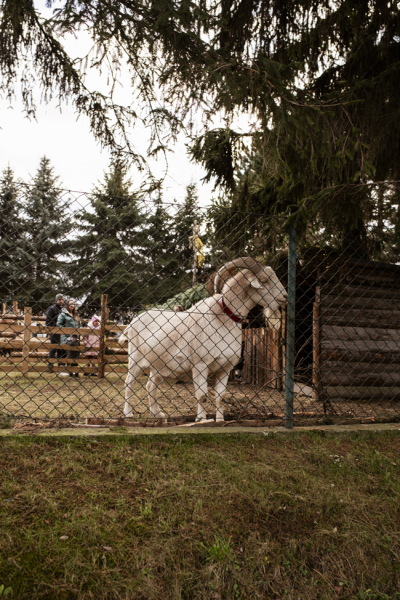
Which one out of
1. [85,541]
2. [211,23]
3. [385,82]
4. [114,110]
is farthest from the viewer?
[385,82]

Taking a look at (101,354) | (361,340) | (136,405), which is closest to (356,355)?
(361,340)

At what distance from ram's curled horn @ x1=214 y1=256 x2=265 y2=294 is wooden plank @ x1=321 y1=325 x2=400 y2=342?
308 centimetres

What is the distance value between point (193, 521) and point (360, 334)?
5.91 metres

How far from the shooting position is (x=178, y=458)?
2664 millimetres

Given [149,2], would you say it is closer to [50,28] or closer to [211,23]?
[211,23]

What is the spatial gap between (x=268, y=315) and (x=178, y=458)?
2512 mm

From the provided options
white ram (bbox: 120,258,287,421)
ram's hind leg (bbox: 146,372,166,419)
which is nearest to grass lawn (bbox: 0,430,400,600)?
white ram (bbox: 120,258,287,421)

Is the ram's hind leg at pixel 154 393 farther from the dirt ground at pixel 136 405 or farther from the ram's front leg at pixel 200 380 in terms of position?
the ram's front leg at pixel 200 380

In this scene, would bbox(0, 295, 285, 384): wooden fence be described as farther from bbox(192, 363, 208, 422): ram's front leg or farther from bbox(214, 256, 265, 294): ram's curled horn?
bbox(192, 363, 208, 422): ram's front leg

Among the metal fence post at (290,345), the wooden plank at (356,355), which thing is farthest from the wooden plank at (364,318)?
the metal fence post at (290,345)

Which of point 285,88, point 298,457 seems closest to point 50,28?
point 285,88

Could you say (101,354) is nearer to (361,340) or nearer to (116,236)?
(116,236)

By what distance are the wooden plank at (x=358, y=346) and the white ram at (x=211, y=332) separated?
2.93 m

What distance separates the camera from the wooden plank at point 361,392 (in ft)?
22.4
